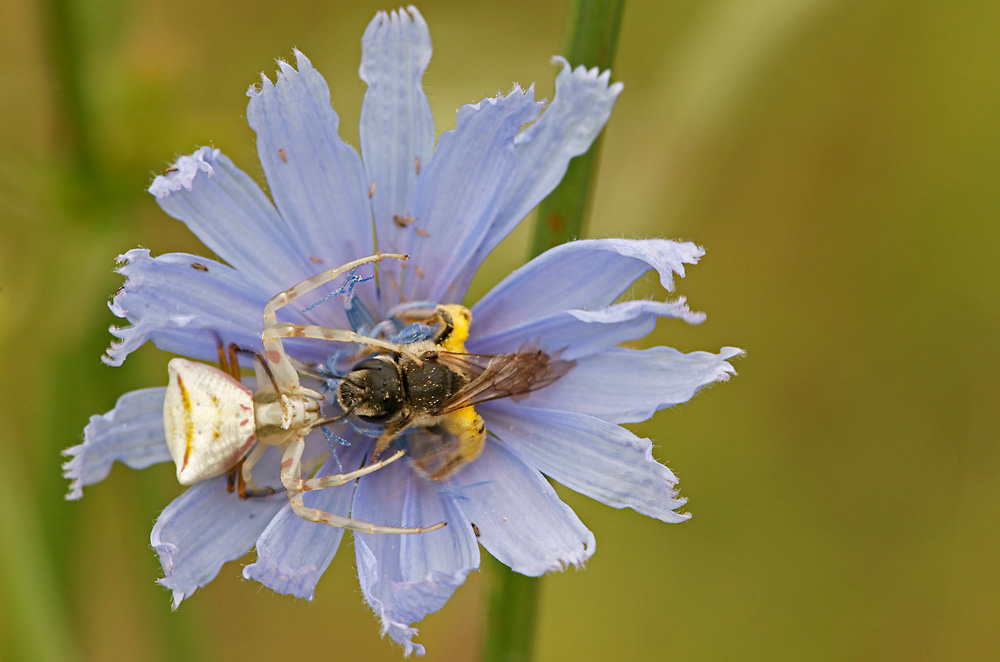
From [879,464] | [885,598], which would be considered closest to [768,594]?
[885,598]

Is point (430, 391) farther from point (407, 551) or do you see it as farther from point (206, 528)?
point (206, 528)

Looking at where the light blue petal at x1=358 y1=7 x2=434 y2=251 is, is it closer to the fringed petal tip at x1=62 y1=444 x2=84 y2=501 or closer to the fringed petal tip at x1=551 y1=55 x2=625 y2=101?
the fringed petal tip at x1=551 y1=55 x2=625 y2=101

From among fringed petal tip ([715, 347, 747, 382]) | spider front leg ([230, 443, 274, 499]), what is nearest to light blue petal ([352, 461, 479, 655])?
spider front leg ([230, 443, 274, 499])

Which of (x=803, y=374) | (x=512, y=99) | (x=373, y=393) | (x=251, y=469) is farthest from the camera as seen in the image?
(x=803, y=374)

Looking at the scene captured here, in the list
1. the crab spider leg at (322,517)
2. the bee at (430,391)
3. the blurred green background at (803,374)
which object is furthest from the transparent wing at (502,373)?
the blurred green background at (803,374)

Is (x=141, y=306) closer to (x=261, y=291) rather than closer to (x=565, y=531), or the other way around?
(x=261, y=291)

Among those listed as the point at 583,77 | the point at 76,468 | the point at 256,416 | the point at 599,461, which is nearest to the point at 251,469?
the point at 256,416
